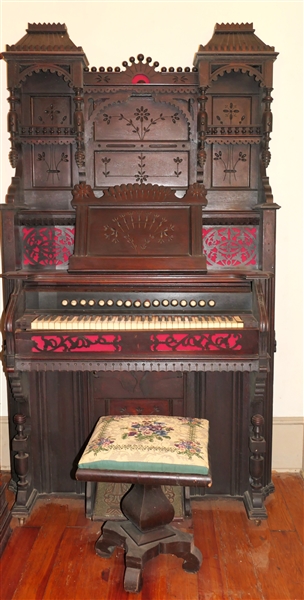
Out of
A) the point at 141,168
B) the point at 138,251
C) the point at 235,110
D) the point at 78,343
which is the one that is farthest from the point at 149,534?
the point at 235,110

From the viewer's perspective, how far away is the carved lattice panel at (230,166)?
300 centimetres

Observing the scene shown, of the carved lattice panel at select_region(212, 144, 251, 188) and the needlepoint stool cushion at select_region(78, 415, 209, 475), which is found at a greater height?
the carved lattice panel at select_region(212, 144, 251, 188)

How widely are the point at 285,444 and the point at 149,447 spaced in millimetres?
1490

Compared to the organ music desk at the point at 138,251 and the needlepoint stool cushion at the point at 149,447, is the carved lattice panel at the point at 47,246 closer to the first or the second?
the organ music desk at the point at 138,251

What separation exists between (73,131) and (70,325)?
1172mm

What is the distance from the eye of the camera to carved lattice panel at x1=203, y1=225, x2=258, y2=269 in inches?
116

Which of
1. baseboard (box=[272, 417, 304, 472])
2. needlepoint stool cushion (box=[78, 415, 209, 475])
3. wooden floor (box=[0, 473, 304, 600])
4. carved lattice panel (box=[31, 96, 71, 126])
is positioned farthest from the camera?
baseboard (box=[272, 417, 304, 472])

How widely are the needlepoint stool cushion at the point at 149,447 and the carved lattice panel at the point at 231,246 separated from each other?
3.25 ft

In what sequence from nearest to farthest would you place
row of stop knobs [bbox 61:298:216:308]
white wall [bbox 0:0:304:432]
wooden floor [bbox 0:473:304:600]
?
wooden floor [bbox 0:473:304:600], row of stop knobs [bbox 61:298:216:308], white wall [bbox 0:0:304:432]

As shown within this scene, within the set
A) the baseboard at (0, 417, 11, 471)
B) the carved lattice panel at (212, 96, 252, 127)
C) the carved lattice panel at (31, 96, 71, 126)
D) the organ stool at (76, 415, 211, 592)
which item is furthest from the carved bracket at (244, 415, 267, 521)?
the carved lattice panel at (31, 96, 71, 126)

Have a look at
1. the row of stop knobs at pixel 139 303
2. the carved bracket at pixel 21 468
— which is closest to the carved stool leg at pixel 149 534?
the carved bracket at pixel 21 468

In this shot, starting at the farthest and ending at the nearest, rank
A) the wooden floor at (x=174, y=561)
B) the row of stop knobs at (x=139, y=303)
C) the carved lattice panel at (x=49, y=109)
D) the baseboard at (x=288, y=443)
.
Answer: the baseboard at (x=288, y=443) → the carved lattice panel at (x=49, y=109) → the row of stop knobs at (x=139, y=303) → the wooden floor at (x=174, y=561)

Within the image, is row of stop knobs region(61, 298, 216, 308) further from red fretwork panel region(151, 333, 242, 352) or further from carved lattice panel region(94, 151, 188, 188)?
carved lattice panel region(94, 151, 188, 188)

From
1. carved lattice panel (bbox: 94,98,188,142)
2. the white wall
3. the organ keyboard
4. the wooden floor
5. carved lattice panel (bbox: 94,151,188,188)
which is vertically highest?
the white wall
